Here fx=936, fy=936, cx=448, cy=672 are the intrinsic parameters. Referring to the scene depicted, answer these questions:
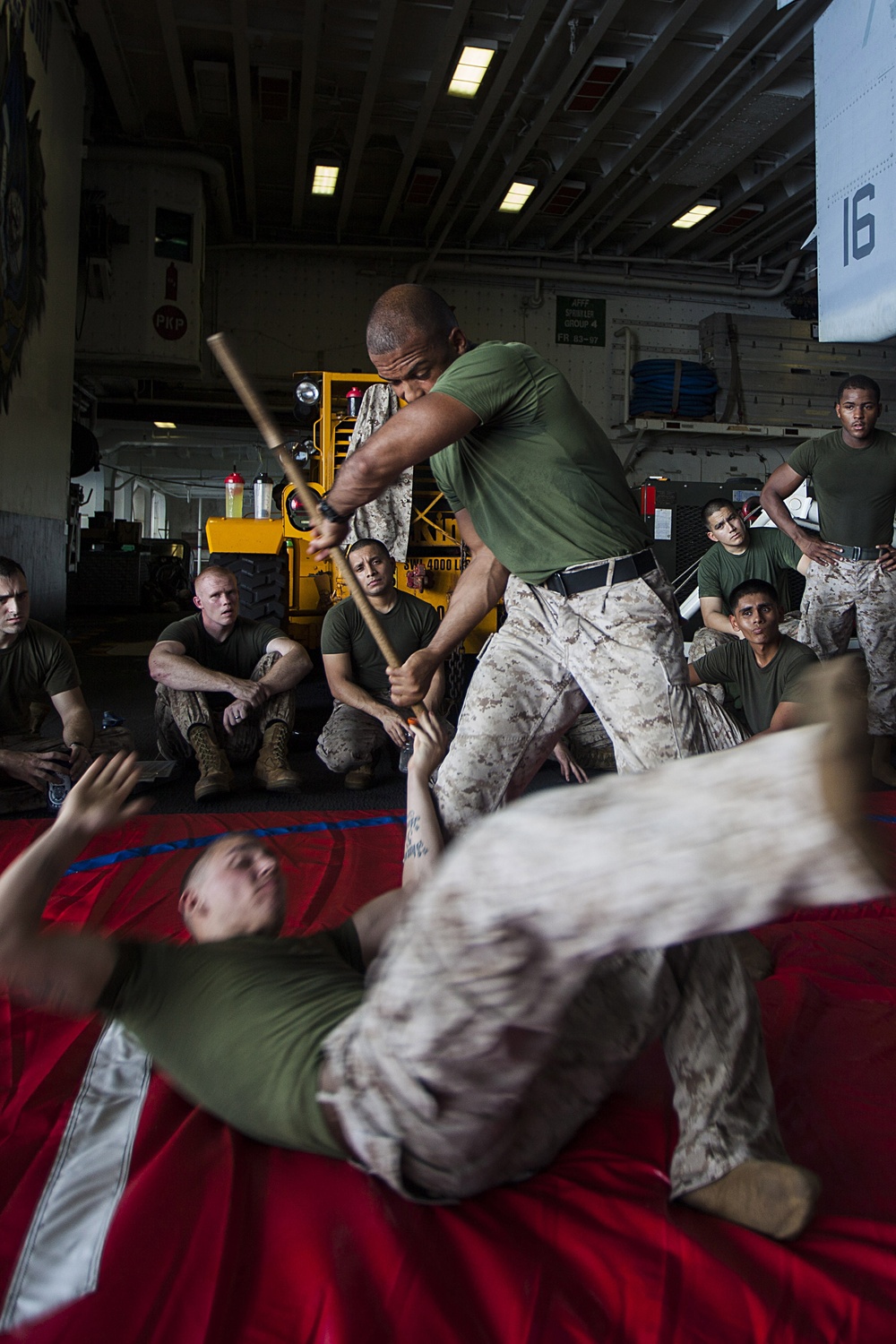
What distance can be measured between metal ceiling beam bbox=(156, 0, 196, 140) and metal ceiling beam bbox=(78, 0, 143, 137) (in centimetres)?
44

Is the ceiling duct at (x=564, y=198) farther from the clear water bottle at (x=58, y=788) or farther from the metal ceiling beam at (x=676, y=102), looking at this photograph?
the clear water bottle at (x=58, y=788)

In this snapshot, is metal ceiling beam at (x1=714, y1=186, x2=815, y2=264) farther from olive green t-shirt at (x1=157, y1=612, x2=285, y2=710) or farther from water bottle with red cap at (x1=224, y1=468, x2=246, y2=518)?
olive green t-shirt at (x1=157, y1=612, x2=285, y2=710)

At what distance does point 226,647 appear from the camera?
486 cm

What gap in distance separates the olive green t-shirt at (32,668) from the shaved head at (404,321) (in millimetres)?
2445

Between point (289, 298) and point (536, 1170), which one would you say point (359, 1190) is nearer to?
point (536, 1170)

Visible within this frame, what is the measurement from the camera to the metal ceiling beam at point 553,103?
788 centimetres

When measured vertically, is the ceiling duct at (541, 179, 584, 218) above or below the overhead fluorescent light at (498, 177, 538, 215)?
above

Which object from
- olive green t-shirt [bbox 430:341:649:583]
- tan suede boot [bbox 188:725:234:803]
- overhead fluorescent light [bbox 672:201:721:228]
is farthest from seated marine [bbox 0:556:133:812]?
overhead fluorescent light [bbox 672:201:721:228]

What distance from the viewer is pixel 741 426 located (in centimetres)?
1280

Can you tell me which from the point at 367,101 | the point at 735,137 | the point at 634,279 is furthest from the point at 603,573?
the point at 634,279

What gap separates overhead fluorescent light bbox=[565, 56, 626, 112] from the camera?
8609mm

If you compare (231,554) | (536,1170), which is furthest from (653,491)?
(536,1170)

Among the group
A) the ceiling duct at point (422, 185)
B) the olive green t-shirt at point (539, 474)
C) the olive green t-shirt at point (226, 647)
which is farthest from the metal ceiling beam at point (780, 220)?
the olive green t-shirt at point (539, 474)

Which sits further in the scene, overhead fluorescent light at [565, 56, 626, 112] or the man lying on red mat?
overhead fluorescent light at [565, 56, 626, 112]
